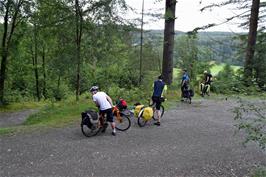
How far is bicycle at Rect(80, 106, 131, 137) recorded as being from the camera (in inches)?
356

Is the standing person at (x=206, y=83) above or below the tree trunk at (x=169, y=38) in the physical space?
below

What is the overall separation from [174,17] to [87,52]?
6.03 m

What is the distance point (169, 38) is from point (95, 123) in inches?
358

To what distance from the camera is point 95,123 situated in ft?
29.8

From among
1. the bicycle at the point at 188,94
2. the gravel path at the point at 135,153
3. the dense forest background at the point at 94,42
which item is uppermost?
the dense forest background at the point at 94,42

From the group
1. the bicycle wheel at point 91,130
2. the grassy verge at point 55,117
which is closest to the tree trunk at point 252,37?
the grassy verge at point 55,117

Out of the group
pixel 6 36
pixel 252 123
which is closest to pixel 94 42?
pixel 252 123

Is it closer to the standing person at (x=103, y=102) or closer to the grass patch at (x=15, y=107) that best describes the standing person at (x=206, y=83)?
the standing person at (x=103, y=102)

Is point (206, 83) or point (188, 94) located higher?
point (206, 83)

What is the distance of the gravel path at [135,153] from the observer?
6574 mm

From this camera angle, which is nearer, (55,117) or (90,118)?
(90,118)

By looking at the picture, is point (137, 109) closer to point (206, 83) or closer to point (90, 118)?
point (90, 118)

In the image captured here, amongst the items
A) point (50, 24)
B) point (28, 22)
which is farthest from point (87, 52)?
point (28, 22)

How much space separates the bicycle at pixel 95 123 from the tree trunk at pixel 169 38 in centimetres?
736
